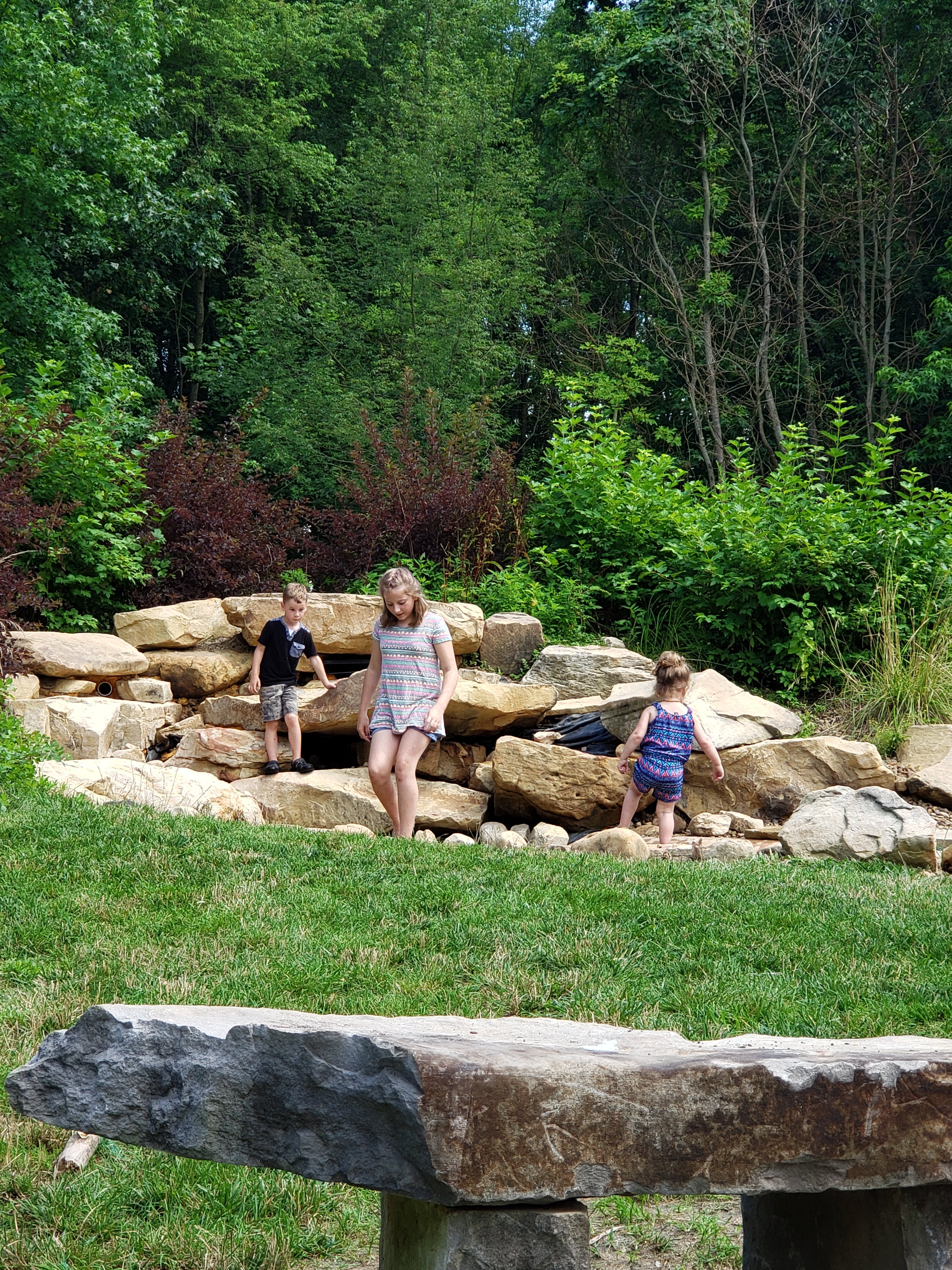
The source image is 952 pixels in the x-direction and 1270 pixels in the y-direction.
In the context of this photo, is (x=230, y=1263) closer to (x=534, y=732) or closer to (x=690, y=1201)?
(x=690, y=1201)

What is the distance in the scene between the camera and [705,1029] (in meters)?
4.06

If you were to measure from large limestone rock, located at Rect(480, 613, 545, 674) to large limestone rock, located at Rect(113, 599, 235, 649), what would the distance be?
2640 millimetres

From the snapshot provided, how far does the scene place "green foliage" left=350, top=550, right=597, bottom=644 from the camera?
1202 cm

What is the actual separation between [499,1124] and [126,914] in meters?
3.56

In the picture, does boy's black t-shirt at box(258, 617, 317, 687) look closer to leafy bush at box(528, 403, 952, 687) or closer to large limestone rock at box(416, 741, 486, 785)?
large limestone rock at box(416, 741, 486, 785)

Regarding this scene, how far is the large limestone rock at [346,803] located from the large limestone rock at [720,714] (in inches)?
50.1

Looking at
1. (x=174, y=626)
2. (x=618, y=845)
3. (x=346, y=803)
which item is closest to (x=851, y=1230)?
(x=618, y=845)

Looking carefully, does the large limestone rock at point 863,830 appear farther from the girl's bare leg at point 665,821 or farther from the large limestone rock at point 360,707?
the large limestone rock at point 360,707

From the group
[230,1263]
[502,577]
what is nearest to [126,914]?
[230,1263]

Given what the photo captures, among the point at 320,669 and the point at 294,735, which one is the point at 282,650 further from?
the point at 294,735

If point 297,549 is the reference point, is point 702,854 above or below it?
below

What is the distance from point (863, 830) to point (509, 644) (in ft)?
14.8

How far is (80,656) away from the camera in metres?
10.6

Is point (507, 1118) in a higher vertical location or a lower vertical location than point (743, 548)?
lower
